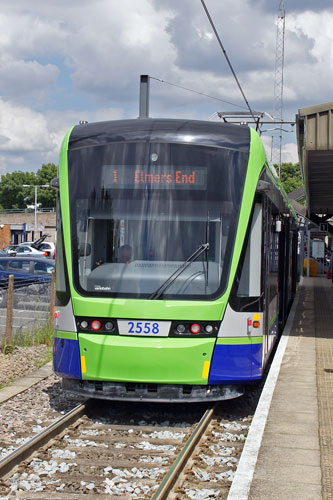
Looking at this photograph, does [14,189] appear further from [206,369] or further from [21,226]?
→ [206,369]

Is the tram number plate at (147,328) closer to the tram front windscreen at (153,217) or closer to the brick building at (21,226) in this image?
the tram front windscreen at (153,217)

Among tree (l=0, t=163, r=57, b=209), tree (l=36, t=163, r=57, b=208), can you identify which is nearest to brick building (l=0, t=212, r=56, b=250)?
tree (l=36, t=163, r=57, b=208)

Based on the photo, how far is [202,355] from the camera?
26.0 ft

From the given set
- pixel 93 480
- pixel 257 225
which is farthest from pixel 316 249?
pixel 93 480

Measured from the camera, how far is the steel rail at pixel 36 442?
20.1 feet

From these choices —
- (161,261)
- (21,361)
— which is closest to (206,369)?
(161,261)

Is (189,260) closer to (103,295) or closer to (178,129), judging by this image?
(103,295)

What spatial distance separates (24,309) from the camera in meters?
13.8

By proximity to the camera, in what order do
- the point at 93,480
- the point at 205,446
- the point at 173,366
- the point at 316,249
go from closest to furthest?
the point at 93,480, the point at 205,446, the point at 173,366, the point at 316,249

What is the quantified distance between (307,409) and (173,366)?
150 cm

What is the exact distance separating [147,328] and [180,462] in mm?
2060

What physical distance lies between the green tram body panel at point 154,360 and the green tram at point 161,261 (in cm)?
1

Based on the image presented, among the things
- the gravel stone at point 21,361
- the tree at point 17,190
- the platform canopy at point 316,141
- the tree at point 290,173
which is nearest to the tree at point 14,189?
the tree at point 17,190

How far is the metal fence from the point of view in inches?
512
